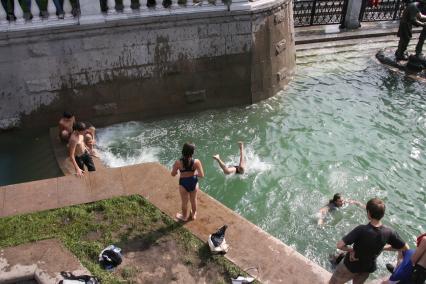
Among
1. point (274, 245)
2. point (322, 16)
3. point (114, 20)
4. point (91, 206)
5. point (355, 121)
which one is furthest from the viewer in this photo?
point (322, 16)

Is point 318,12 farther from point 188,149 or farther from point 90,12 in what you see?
point 188,149

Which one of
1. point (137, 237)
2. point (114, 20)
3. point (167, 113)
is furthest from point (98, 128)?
point (137, 237)

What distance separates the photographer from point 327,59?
52.9 ft

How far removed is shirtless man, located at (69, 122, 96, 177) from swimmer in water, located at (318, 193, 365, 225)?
4.81 metres

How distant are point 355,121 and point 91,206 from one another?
27.0 feet

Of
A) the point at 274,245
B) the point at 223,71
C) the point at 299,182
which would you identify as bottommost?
Answer: the point at 299,182

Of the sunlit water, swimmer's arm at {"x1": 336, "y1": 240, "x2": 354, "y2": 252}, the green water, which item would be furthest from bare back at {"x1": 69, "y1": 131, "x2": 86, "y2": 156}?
swimmer's arm at {"x1": 336, "y1": 240, "x2": 354, "y2": 252}

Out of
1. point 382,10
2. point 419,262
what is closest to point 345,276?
point 419,262

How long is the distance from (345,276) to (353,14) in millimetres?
14925

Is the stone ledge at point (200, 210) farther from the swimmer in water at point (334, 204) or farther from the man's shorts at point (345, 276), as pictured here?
the swimmer in water at point (334, 204)

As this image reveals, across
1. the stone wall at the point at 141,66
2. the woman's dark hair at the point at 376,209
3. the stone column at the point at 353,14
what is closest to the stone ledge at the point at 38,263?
the woman's dark hair at the point at 376,209

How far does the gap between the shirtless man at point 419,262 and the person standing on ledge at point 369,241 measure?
0.16 metres

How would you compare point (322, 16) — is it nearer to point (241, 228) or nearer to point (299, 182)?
point (299, 182)

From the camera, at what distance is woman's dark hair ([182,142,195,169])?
20.0ft
